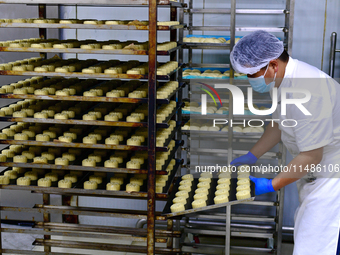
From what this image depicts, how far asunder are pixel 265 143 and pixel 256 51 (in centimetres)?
78

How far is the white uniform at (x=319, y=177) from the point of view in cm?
215

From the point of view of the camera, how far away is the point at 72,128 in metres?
2.81

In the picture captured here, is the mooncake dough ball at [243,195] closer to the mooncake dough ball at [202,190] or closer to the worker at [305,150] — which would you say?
the worker at [305,150]

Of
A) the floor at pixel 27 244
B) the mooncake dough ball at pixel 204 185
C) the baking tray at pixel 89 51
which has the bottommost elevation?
the floor at pixel 27 244

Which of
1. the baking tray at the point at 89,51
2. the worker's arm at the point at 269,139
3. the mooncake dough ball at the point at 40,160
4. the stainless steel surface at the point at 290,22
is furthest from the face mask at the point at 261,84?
the mooncake dough ball at the point at 40,160

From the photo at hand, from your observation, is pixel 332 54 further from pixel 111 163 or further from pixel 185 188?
pixel 111 163

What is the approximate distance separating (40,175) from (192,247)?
5.62ft

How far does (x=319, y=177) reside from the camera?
93.2 inches

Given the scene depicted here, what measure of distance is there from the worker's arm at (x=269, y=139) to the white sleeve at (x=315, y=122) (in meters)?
0.55

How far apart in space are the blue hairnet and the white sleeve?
0.97 ft

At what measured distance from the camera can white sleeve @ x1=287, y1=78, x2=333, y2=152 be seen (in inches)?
82.6

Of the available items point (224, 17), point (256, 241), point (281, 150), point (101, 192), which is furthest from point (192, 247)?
point (224, 17)

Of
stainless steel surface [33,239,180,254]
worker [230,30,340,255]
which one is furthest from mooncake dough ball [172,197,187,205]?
stainless steel surface [33,239,180,254]

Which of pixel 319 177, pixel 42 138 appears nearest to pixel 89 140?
pixel 42 138
